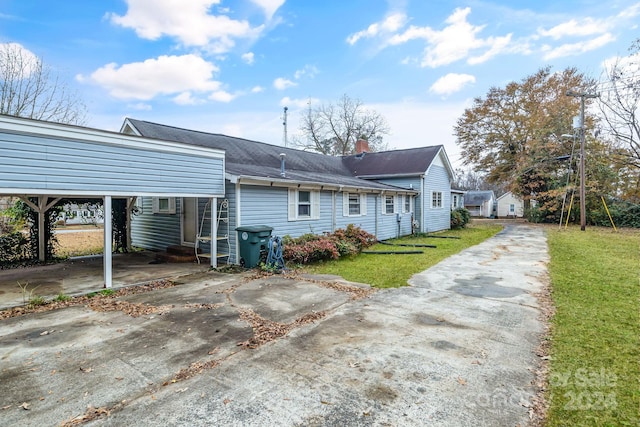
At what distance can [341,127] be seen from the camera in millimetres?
34156

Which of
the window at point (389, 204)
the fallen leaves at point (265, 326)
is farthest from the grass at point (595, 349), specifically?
the window at point (389, 204)

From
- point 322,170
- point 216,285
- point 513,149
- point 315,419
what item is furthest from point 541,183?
point 315,419

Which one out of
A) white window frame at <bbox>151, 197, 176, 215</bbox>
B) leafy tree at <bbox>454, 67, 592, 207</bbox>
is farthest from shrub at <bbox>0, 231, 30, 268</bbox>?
leafy tree at <bbox>454, 67, 592, 207</bbox>

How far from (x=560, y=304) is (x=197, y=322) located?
231 inches

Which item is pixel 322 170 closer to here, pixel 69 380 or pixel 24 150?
pixel 24 150

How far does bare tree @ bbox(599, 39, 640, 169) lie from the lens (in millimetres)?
18969

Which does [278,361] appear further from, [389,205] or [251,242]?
[389,205]

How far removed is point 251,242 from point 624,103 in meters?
24.5

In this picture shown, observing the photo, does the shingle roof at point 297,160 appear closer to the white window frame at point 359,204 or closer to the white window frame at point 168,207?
the white window frame at point 359,204

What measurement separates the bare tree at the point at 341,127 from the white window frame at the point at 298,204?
23667 mm

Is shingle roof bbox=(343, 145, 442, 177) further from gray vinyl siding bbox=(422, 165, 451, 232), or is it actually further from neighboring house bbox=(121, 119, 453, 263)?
gray vinyl siding bbox=(422, 165, 451, 232)

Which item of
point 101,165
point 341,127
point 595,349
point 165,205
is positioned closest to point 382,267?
point 595,349

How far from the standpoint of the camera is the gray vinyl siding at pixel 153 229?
10656 mm

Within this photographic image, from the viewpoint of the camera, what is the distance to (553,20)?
38.8ft
